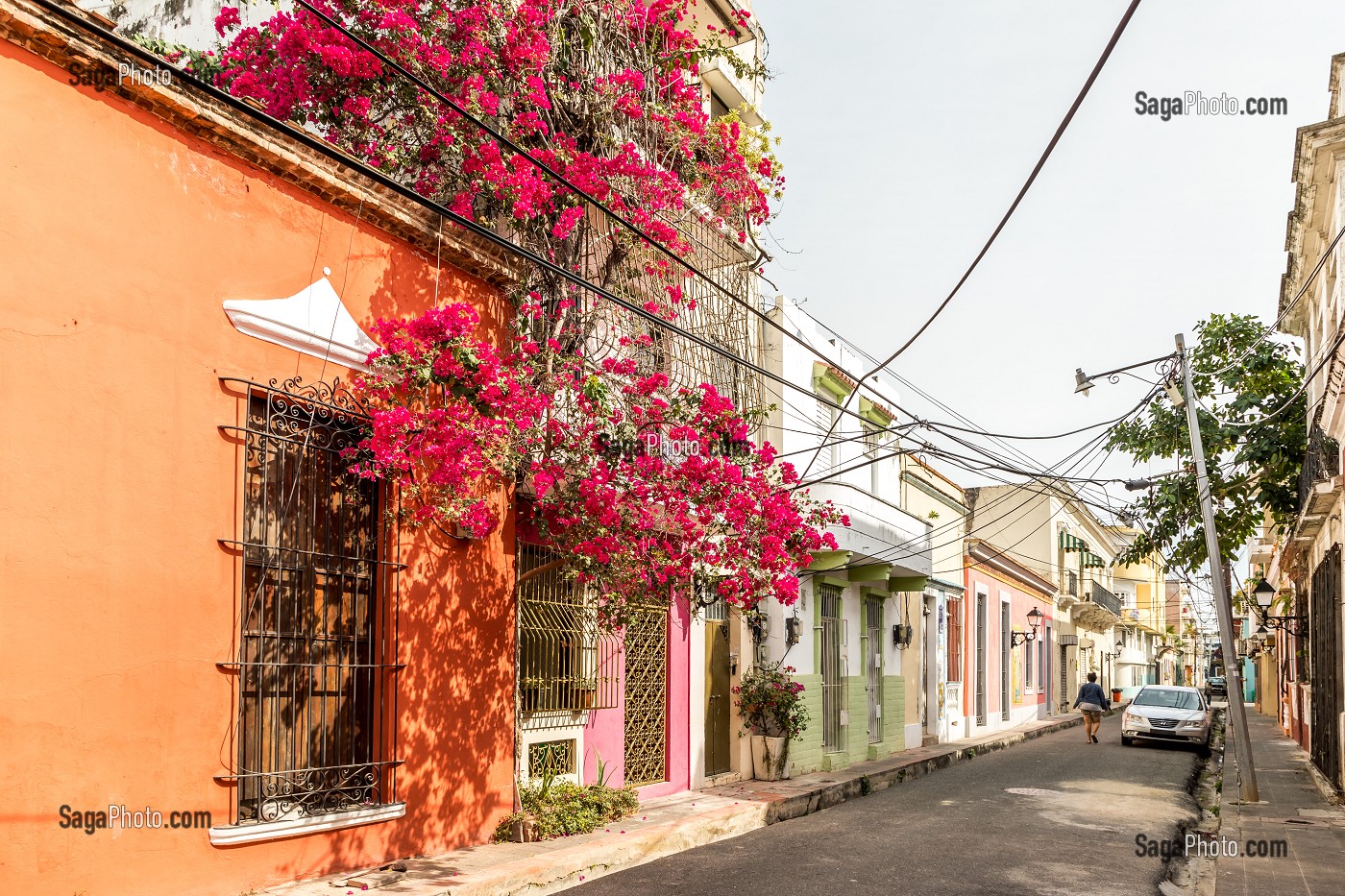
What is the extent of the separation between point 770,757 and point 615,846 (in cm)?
614

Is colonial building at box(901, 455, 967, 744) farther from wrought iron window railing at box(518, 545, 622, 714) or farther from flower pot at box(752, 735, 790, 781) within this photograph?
wrought iron window railing at box(518, 545, 622, 714)

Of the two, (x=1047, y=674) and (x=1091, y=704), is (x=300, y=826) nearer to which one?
(x=1091, y=704)

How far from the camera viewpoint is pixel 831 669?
18.1 m

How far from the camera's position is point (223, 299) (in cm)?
724

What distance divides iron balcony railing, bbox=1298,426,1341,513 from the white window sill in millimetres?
12273

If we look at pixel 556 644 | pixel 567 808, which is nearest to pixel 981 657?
pixel 556 644

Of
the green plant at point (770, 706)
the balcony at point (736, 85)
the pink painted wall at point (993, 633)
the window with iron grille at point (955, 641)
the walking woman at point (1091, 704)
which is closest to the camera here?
the green plant at point (770, 706)

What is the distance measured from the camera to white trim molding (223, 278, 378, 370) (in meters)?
7.41

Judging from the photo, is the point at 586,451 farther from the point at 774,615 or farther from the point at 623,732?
the point at 774,615

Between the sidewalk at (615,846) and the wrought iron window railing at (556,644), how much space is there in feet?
4.17

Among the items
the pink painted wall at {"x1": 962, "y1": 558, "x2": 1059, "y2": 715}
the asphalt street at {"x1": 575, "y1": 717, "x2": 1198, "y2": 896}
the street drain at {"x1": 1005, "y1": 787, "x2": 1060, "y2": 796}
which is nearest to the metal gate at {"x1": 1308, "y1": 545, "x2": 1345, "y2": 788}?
the asphalt street at {"x1": 575, "y1": 717, "x2": 1198, "y2": 896}

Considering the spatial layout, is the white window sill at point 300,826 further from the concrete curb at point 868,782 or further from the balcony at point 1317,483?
the balcony at point 1317,483

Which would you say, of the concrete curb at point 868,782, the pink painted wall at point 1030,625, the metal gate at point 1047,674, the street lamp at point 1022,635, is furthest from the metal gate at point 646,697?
the metal gate at point 1047,674

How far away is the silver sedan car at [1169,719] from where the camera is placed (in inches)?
977
